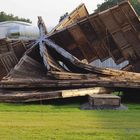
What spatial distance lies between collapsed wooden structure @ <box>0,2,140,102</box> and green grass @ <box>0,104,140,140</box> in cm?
229

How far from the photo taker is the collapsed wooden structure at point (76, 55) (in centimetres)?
2075

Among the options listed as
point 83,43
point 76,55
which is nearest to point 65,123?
point 83,43

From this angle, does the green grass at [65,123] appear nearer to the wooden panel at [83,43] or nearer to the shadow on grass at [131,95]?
the shadow on grass at [131,95]

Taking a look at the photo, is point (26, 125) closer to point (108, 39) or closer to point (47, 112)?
point (47, 112)

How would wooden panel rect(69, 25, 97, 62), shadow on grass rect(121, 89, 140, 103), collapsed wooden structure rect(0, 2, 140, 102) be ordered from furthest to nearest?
wooden panel rect(69, 25, 97, 62)
shadow on grass rect(121, 89, 140, 103)
collapsed wooden structure rect(0, 2, 140, 102)

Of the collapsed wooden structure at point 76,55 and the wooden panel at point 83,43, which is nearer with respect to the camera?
the collapsed wooden structure at point 76,55

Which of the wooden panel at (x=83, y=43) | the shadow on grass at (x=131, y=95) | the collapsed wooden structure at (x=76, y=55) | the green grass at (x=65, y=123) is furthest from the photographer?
the wooden panel at (x=83, y=43)

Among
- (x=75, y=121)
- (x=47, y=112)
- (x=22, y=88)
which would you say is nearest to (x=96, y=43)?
(x=22, y=88)

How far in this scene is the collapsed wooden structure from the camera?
68.1 ft

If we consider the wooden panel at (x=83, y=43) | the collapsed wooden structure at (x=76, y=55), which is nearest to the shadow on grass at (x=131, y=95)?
the collapsed wooden structure at (x=76, y=55)

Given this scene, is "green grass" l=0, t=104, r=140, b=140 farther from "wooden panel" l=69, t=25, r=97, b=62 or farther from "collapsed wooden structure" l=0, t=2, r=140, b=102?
"wooden panel" l=69, t=25, r=97, b=62

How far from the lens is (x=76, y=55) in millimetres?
24578

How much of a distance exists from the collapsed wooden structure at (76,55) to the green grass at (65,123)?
229cm

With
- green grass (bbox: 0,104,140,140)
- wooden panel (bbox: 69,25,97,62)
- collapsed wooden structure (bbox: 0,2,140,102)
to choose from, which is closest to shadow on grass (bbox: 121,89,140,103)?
collapsed wooden structure (bbox: 0,2,140,102)
